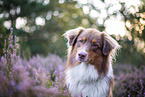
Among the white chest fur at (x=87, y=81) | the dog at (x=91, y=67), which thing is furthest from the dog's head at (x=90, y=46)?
the white chest fur at (x=87, y=81)

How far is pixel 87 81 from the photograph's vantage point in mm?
3430

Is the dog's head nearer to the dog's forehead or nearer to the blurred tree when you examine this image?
the dog's forehead

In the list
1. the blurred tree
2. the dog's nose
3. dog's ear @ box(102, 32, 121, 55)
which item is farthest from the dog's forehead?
the blurred tree

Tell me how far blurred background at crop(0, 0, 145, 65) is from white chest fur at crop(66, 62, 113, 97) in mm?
1650

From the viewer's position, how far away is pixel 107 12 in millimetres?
7836

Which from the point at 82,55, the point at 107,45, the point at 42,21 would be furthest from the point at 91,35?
the point at 42,21

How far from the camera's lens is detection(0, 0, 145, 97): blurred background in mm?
2003

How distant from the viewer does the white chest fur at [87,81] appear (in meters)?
3.22

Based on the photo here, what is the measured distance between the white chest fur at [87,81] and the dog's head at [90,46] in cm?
26

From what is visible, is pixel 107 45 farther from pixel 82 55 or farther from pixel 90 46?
pixel 82 55

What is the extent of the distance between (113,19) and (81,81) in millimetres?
5350

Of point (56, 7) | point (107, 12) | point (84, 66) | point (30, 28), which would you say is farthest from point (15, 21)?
point (84, 66)

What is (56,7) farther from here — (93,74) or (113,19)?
(93,74)

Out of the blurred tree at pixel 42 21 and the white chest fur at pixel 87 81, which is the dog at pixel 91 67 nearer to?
the white chest fur at pixel 87 81
